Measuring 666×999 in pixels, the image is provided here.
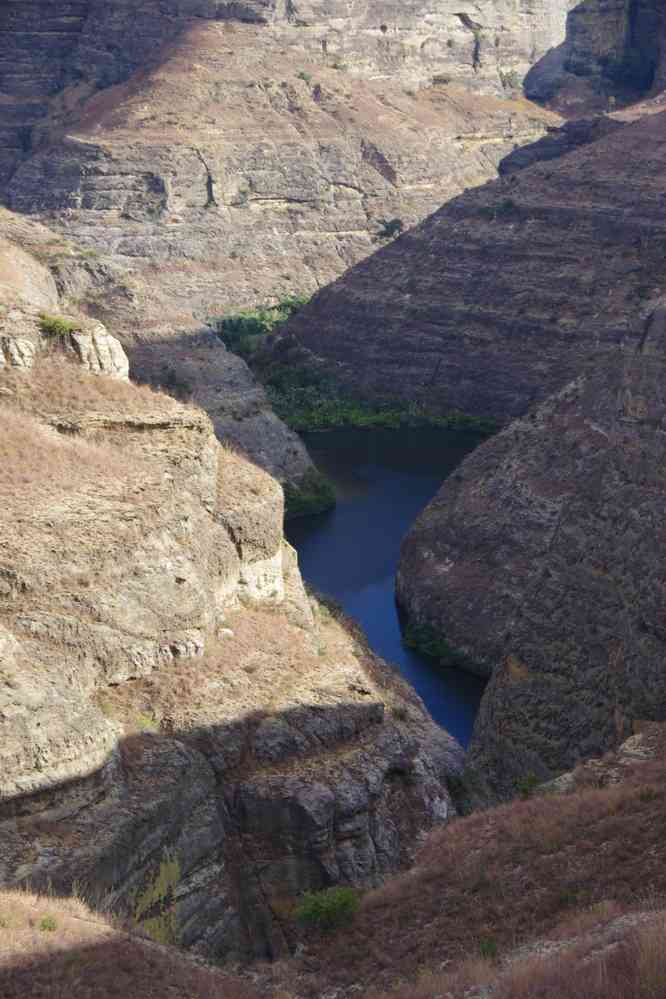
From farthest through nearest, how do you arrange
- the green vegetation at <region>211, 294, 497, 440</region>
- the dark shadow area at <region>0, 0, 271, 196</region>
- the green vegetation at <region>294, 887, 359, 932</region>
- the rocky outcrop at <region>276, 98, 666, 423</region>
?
the dark shadow area at <region>0, 0, 271, 196</region>
the green vegetation at <region>211, 294, 497, 440</region>
the rocky outcrop at <region>276, 98, 666, 423</region>
the green vegetation at <region>294, 887, 359, 932</region>

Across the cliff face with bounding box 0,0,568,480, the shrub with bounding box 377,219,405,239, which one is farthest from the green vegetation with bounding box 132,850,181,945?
the shrub with bounding box 377,219,405,239

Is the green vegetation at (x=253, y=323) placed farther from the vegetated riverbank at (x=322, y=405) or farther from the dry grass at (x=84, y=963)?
the dry grass at (x=84, y=963)

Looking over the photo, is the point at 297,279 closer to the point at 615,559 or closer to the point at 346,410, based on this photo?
the point at 346,410

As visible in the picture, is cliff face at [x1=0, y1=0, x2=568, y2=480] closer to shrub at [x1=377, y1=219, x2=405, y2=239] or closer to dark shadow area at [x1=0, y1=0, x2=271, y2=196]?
dark shadow area at [x1=0, y1=0, x2=271, y2=196]

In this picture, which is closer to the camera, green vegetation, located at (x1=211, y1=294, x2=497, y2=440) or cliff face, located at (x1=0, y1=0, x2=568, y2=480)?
green vegetation, located at (x1=211, y1=294, x2=497, y2=440)

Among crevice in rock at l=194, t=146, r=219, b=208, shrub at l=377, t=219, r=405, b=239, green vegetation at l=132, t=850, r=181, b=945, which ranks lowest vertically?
shrub at l=377, t=219, r=405, b=239

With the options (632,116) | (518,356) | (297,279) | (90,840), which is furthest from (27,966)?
(297,279)
